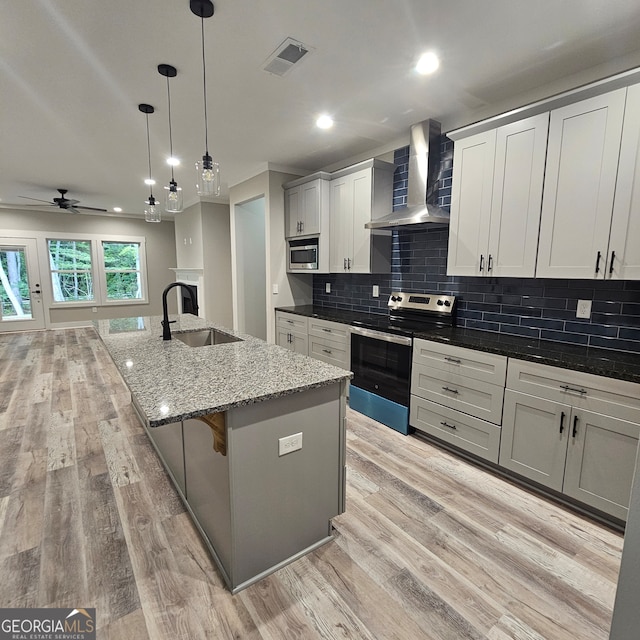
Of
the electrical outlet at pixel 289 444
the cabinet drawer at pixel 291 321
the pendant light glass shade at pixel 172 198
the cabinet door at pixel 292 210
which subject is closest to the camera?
the electrical outlet at pixel 289 444

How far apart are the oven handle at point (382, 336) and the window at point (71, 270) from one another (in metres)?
7.40

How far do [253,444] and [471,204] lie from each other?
7.49 ft

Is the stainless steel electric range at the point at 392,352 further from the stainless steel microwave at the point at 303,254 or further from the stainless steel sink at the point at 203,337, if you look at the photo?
the stainless steel sink at the point at 203,337

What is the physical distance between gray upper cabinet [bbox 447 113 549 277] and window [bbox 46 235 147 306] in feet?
25.9

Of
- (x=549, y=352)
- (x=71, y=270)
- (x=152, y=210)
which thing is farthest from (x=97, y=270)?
(x=549, y=352)

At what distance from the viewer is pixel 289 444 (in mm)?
1597

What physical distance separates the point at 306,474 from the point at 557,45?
2.72 metres

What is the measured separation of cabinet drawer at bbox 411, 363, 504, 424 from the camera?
92.7 inches

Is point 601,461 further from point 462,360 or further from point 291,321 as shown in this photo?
point 291,321

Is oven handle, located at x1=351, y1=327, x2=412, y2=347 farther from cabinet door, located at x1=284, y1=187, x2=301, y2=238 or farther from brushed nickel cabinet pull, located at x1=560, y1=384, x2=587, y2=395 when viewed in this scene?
cabinet door, located at x1=284, y1=187, x2=301, y2=238

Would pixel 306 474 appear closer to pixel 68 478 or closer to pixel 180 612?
pixel 180 612

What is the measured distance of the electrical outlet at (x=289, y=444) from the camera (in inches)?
61.9

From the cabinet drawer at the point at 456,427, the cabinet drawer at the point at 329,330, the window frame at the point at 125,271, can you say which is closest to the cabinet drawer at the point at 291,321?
the cabinet drawer at the point at 329,330

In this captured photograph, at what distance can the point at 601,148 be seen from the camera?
2.00 metres
